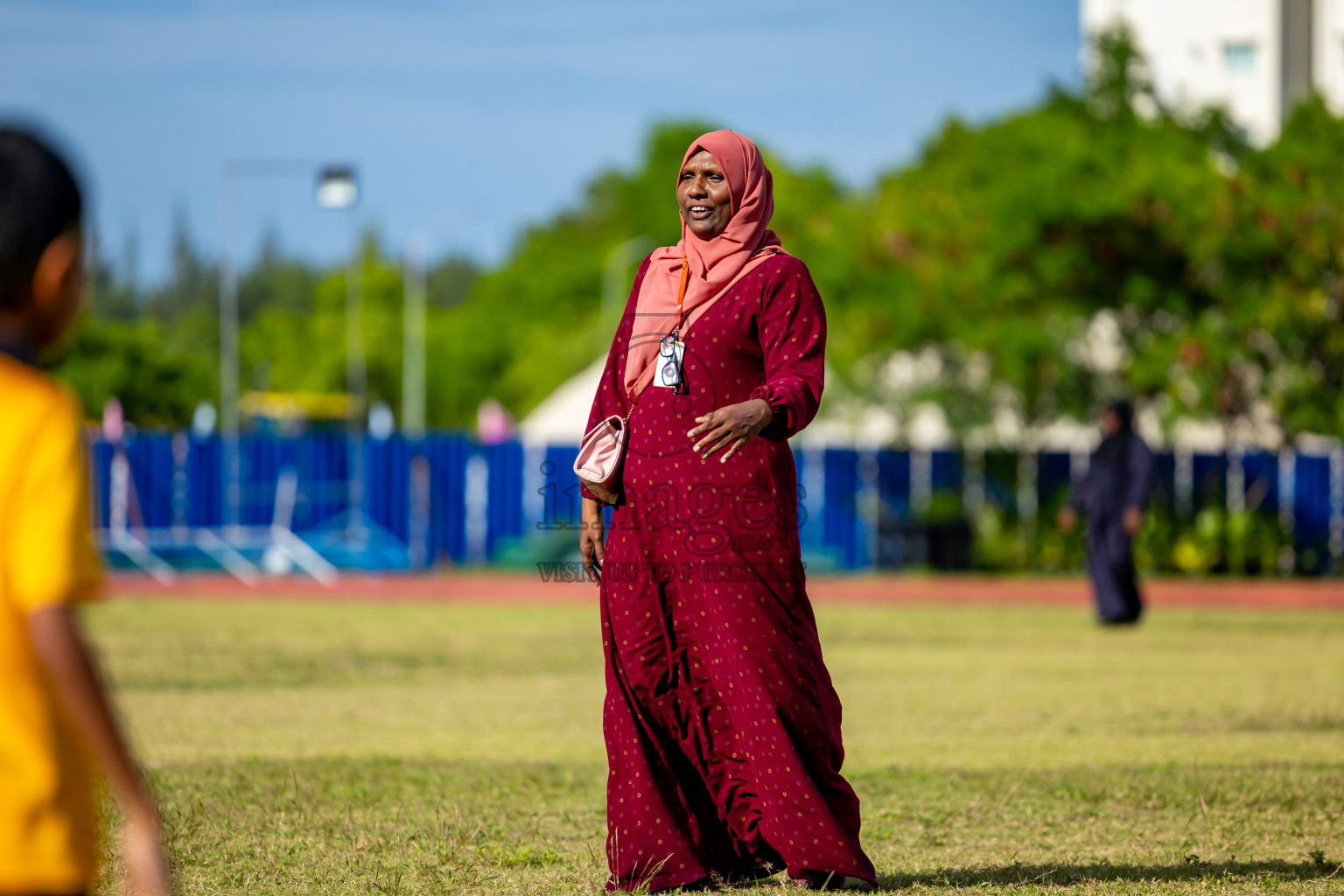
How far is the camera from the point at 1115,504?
602 inches

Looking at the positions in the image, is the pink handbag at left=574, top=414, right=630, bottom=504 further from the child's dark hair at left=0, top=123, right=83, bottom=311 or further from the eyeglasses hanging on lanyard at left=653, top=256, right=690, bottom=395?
the child's dark hair at left=0, top=123, right=83, bottom=311

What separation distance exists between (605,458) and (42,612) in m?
2.72

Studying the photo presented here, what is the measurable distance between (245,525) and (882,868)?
22339mm

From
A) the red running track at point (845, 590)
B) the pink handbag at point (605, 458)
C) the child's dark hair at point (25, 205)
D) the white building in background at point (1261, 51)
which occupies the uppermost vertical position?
the white building in background at point (1261, 51)

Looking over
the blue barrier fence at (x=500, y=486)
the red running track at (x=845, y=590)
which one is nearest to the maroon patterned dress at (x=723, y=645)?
the red running track at (x=845, y=590)

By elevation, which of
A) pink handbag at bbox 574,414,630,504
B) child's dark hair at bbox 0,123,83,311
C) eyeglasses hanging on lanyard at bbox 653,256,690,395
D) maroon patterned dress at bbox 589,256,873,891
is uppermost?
child's dark hair at bbox 0,123,83,311

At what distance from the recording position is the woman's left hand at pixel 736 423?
14.0 feet

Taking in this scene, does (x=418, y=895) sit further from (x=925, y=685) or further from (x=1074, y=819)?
(x=925, y=685)

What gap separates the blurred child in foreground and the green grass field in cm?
256

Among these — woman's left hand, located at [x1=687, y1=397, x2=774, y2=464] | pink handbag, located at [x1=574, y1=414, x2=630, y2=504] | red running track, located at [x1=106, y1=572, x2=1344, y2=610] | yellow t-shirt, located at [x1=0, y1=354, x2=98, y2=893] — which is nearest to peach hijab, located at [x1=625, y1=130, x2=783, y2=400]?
pink handbag, located at [x1=574, y1=414, x2=630, y2=504]

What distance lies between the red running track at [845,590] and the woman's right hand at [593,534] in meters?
15.0

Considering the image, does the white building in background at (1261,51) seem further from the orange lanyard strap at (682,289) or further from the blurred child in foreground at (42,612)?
the blurred child in foreground at (42,612)

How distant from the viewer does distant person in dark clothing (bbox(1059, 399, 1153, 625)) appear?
15109 millimetres

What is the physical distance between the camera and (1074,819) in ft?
19.7
